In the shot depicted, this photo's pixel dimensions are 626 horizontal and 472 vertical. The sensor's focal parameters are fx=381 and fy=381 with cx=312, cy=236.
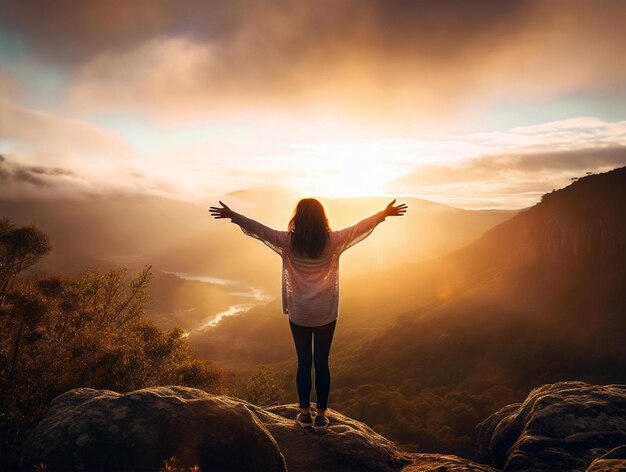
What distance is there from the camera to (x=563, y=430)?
21.3ft

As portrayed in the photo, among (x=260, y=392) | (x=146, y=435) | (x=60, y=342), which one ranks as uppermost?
(x=146, y=435)

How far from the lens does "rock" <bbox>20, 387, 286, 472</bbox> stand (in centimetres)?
473

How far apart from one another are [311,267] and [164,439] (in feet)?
10.2

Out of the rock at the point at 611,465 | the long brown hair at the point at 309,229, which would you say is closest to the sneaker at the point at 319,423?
the long brown hair at the point at 309,229

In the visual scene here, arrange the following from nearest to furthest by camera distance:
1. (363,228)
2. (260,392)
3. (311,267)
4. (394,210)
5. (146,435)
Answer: (146,435)
(311,267)
(363,228)
(394,210)
(260,392)

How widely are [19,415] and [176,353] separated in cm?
1345

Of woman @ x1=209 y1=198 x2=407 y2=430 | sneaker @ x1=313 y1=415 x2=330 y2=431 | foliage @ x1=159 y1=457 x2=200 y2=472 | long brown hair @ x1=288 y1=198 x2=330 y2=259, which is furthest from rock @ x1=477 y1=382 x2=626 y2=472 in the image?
foliage @ x1=159 y1=457 x2=200 y2=472

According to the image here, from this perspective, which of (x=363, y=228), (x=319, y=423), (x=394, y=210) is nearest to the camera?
(x=363, y=228)

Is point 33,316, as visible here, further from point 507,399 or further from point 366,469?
point 507,399

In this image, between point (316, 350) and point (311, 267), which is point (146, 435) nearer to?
point (316, 350)

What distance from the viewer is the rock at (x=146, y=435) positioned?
473cm

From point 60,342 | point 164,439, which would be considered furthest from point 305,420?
point 60,342

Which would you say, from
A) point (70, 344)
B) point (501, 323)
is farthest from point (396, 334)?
point (70, 344)

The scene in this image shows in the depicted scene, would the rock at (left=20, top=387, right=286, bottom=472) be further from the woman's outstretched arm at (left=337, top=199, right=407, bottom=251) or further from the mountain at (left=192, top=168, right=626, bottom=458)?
the mountain at (left=192, top=168, right=626, bottom=458)
